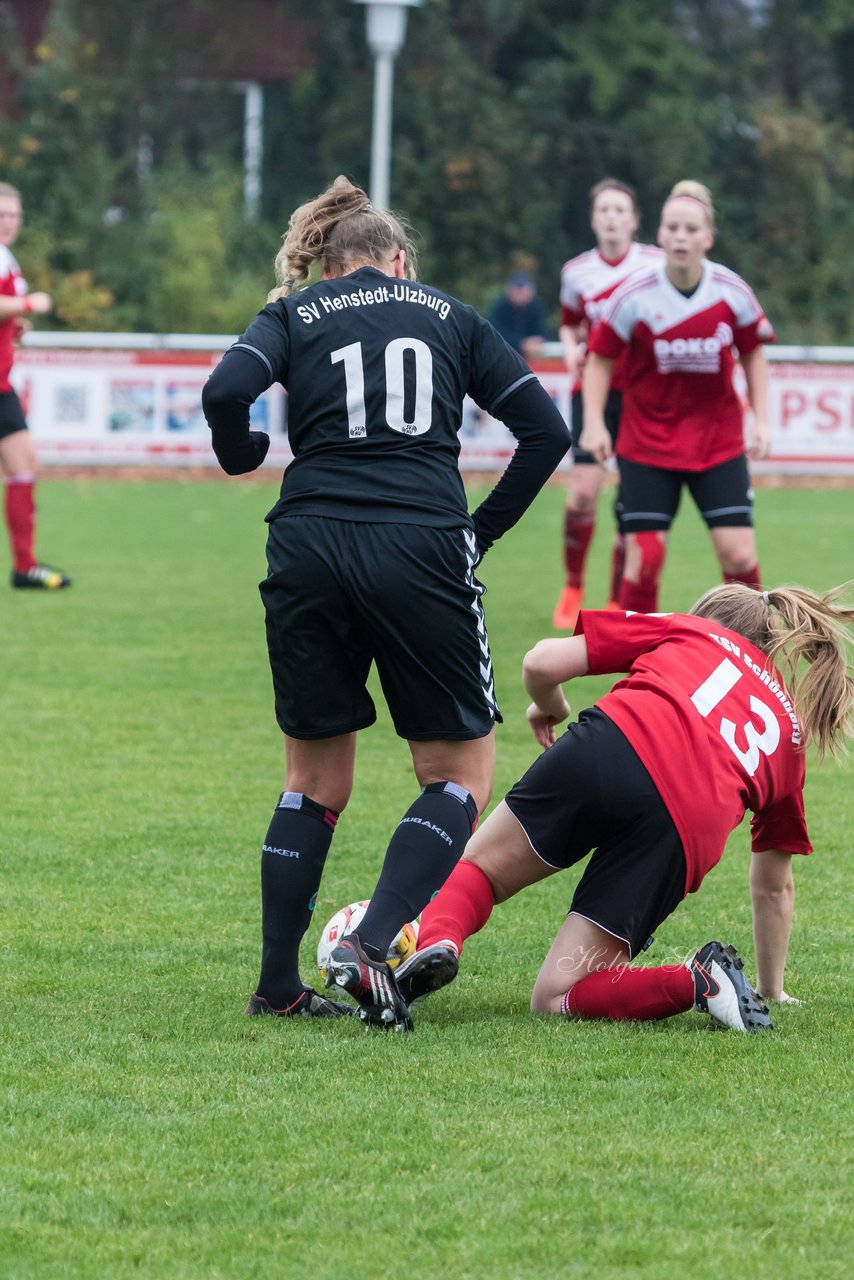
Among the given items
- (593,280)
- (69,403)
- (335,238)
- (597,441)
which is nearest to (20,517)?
(593,280)

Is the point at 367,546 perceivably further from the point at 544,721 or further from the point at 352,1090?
the point at 352,1090

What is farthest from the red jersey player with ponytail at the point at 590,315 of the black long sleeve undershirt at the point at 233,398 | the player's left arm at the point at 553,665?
the black long sleeve undershirt at the point at 233,398

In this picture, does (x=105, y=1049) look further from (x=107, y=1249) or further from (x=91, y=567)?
(x=91, y=567)

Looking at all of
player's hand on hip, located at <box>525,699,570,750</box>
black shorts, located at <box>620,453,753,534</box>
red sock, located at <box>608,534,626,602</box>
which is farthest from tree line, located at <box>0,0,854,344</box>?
player's hand on hip, located at <box>525,699,570,750</box>

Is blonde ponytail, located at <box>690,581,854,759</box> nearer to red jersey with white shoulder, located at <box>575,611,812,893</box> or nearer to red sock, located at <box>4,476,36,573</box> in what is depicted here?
red jersey with white shoulder, located at <box>575,611,812,893</box>

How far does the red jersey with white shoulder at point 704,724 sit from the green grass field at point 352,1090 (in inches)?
16.7

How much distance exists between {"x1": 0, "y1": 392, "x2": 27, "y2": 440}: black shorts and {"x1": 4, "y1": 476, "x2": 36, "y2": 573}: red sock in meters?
0.28

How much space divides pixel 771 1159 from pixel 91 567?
1023 cm

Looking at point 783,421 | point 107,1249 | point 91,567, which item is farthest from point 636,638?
point 783,421

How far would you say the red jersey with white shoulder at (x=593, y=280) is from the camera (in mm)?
10164

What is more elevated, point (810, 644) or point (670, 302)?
point (670, 302)

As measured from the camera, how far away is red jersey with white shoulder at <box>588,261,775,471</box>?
8.29m

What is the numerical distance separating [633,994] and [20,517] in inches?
318

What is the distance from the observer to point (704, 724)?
4.07m
